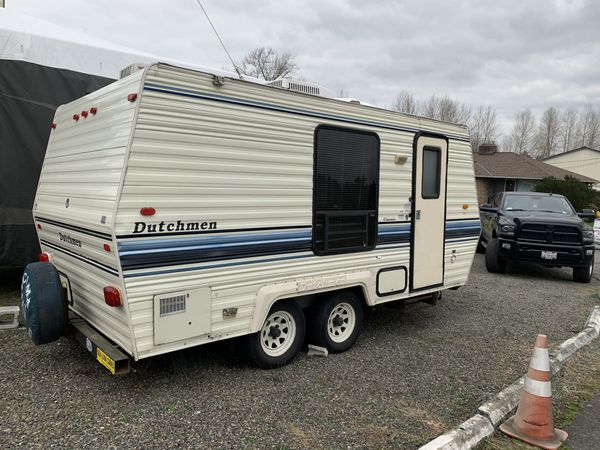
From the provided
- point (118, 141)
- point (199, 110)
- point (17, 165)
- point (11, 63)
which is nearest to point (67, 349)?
point (118, 141)

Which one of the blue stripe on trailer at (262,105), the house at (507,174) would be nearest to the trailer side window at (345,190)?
the blue stripe on trailer at (262,105)

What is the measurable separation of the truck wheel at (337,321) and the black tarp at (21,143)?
4605 mm

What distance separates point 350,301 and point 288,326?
78cm

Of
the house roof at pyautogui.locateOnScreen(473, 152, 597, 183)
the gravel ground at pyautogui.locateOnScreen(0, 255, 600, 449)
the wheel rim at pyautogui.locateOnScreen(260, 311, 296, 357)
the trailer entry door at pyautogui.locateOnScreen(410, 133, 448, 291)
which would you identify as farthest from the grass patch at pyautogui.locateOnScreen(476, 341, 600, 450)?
the house roof at pyautogui.locateOnScreen(473, 152, 597, 183)

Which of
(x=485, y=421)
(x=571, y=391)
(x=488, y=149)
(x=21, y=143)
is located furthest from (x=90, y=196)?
(x=488, y=149)

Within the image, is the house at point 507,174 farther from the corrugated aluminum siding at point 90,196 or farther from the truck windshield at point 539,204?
the corrugated aluminum siding at point 90,196

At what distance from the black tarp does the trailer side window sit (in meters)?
4.67

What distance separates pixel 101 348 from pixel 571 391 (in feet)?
13.6

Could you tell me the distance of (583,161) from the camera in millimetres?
49219

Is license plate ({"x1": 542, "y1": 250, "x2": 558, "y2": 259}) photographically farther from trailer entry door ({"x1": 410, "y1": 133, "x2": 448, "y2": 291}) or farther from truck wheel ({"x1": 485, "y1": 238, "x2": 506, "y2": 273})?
trailer entry door ({"x1": 410, "y1": 133, "x2": 448, "y2": 291})

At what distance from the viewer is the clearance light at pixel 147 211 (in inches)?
133

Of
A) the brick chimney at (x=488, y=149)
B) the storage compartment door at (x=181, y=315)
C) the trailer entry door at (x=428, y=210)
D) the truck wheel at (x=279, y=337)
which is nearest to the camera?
the storage compartment door at (x=181, y=315)

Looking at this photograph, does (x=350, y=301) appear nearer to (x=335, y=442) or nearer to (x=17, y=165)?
(x=335, y=442)

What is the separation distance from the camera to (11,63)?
22.0 ft
